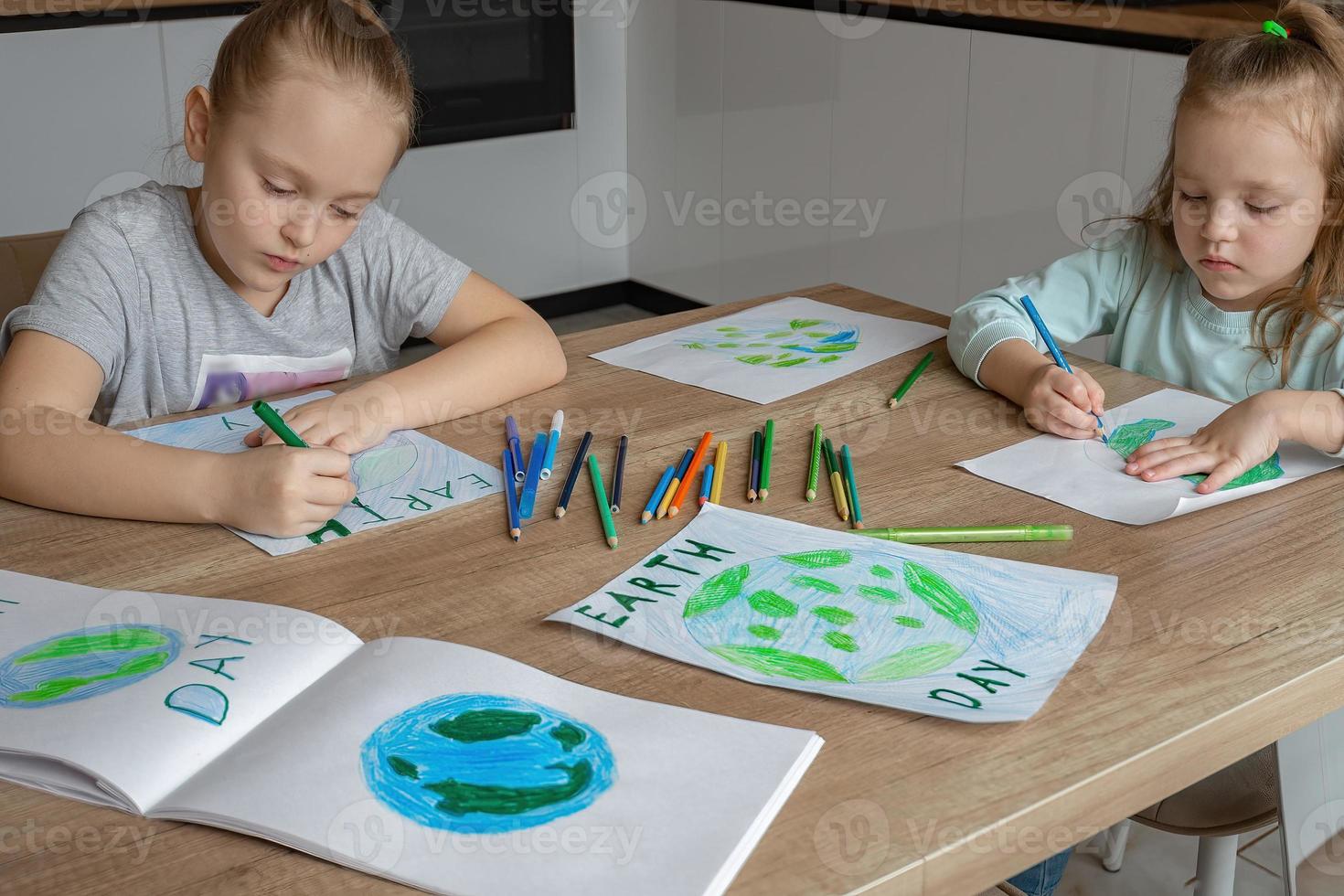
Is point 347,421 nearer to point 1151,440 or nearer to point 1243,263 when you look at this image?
point 1151,440

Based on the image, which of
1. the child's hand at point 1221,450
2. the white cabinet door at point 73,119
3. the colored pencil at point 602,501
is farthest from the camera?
the white cabinet door at point 73,119

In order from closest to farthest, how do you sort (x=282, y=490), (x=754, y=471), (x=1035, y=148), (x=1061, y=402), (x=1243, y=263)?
(x=282, y=490), (x=754, y=471), (x=1061, y=402), (x=1243, y=263), (x=1035, y=148)

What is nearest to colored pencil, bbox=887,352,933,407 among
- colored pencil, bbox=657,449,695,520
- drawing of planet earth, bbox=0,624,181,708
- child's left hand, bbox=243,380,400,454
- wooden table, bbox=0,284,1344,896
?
wooden table, bbox=0,284,1344,896

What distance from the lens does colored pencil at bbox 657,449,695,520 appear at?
2.93 feet

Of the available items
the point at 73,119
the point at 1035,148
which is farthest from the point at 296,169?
the point at 73,119

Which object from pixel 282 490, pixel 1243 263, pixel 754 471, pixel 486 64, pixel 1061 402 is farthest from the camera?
pixel 486 64

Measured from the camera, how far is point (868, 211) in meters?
3.05

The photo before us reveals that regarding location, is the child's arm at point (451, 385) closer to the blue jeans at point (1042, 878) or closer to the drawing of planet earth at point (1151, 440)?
the drawing of planet earth at point (1151, 440)

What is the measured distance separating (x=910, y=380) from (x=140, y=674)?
744 mm

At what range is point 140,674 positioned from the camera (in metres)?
0.68

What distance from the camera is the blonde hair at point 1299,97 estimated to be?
1132mm

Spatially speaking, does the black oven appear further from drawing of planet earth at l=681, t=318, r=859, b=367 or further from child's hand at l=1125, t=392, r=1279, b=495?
child's hand at l=1125, t=392, r=1279, b=495

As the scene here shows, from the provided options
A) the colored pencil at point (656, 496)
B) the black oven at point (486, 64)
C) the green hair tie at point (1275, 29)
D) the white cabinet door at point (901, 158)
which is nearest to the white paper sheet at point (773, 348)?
the colored pencil at point (656, 496)

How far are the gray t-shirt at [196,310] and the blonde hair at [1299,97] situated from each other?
77 centimetres
